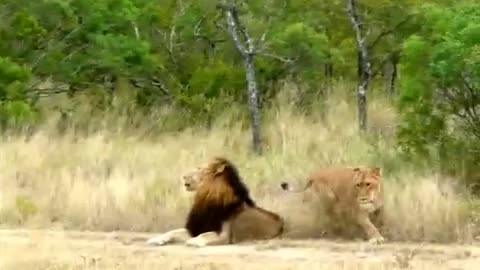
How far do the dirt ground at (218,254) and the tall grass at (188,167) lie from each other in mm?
577

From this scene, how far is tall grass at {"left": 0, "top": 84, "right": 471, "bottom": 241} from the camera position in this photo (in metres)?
11.8

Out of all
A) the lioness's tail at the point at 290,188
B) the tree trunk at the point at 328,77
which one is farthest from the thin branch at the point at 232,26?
the lioness's tail at the point at 290,188

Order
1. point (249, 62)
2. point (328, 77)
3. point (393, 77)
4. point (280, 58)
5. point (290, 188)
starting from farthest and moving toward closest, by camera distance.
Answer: point (328, 77), point (393, 77), point (280, 58), point (249, 62), point (290, 188)

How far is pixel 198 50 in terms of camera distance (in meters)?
20.5

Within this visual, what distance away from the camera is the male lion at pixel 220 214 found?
11.3 meters

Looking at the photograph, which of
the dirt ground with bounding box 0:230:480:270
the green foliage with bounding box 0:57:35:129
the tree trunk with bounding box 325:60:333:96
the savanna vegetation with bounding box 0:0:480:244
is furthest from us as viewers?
the tree trunk with bounding box 325:60:333:96

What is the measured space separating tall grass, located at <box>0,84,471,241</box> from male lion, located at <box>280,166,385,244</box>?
23 centimetres

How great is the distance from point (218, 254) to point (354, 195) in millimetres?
1660

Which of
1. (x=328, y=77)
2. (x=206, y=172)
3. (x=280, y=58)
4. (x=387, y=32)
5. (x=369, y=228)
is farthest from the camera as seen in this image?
(x=328, y=77)

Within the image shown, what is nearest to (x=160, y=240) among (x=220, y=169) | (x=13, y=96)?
(x=220, y=169)

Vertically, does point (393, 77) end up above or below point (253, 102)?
above


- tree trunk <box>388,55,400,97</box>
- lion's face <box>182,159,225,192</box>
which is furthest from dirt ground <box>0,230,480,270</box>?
tree trunk <box>388,55,400,97</box>

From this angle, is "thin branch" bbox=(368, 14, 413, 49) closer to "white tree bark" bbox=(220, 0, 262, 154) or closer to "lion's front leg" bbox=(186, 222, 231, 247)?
"white tree bark" bbox=(220, 0, 262, 154)

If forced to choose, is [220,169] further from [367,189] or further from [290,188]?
[290,188]
